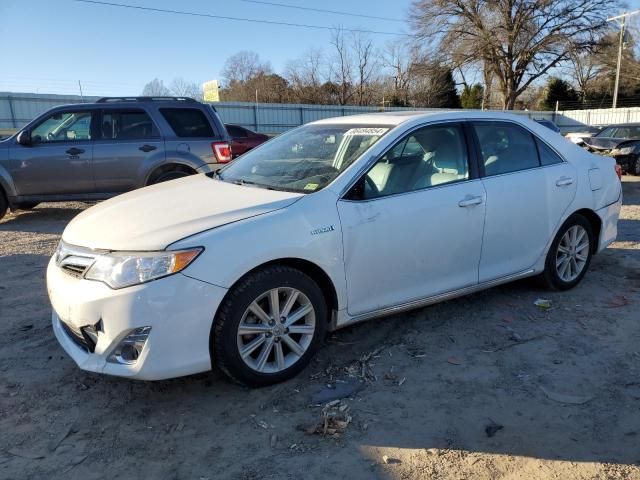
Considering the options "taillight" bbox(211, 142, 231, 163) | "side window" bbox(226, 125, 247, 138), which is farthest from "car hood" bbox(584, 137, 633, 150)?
"taillight" bbox(211, 142, 231, 163)

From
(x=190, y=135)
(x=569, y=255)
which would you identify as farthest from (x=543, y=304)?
(x=190, y=135)

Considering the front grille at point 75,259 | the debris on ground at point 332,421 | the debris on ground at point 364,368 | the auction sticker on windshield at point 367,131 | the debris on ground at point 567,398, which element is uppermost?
the auction sticker on windshield at point 367,131

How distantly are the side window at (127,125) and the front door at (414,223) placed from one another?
5.57 metres

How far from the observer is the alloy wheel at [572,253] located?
466 cm

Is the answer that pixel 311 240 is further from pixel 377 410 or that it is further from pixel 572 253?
pixel 572 253

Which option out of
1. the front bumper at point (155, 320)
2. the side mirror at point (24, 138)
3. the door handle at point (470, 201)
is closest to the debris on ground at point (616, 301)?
the door handle at point (470, 201)

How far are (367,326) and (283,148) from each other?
157 cm

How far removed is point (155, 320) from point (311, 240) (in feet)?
3.25

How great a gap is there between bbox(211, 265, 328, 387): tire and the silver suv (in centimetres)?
547

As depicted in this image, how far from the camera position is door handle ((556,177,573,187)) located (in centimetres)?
444

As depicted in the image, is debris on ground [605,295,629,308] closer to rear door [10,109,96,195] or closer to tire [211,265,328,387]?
tire [211,265,328,387]

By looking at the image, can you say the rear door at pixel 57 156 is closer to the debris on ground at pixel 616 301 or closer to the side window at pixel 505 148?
the side window at pixel 505 148

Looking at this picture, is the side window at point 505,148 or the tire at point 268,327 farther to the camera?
the side window at point 505,148

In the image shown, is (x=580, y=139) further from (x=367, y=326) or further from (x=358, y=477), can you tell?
(x=358, y=477)
